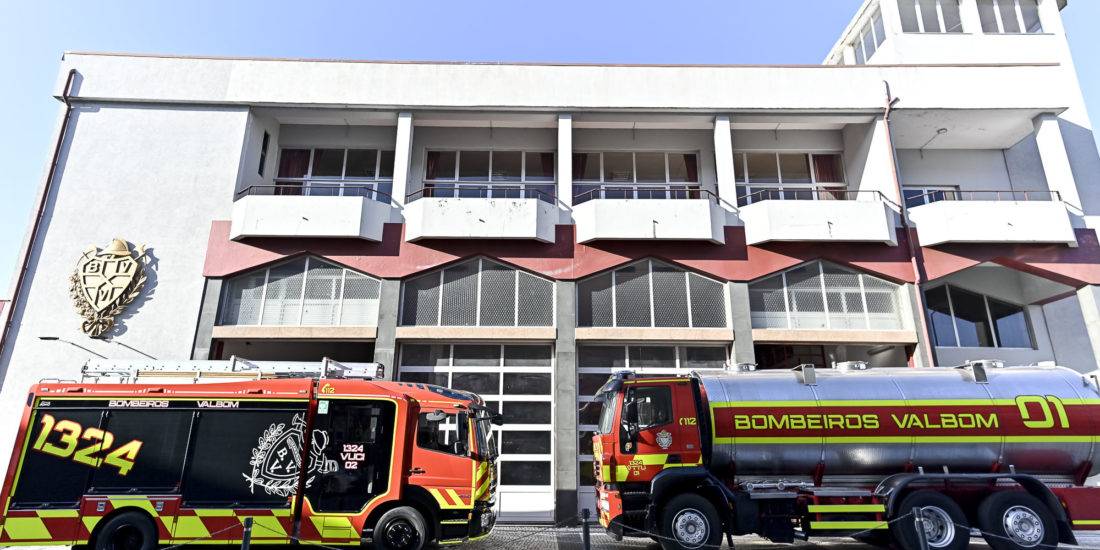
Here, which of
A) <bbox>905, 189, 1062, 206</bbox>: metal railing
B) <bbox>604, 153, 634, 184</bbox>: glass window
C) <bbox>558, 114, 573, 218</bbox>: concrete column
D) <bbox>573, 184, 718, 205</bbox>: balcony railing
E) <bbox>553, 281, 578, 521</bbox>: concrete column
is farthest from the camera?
<bbox>604, 153, 634, 184</bbox>: glass window

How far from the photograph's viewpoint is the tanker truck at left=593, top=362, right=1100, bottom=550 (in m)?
9.12

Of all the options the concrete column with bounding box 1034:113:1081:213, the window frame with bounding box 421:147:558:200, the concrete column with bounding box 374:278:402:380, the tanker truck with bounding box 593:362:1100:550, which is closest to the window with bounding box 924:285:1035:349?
the concrete column with bounding box 1034:113:1081:213

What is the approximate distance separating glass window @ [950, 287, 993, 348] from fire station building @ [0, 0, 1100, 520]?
0.07m

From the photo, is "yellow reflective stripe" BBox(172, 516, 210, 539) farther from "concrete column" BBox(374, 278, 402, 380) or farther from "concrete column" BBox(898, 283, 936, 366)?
"concrete column" BBox(898, 283, 936, 366)

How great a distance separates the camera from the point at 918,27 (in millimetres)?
19641

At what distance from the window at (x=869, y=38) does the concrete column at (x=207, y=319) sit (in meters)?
23.6

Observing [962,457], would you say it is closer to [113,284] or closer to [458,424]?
[458,424]

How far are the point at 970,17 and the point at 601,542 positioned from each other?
2208 cm

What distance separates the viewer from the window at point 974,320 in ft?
55.5

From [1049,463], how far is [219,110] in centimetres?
2178

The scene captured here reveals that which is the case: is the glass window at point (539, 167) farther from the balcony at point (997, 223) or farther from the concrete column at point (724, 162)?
the balcony at point (997, 223)

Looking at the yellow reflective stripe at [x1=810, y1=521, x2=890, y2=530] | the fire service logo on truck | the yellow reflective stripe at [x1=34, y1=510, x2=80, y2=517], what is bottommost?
the yellow reflective stripe at [x1=810, y1=521, x2=890, y2=530]

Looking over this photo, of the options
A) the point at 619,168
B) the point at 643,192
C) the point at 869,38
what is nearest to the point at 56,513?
the point at 643,192

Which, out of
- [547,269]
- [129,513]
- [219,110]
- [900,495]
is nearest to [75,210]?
[219,110]
